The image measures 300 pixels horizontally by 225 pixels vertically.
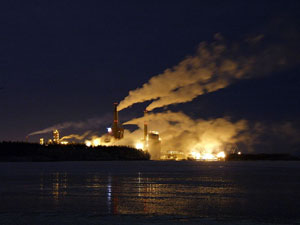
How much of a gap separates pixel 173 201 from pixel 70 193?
863cm

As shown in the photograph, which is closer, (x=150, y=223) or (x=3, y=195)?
(x=150, y=223)

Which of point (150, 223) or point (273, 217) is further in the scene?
point (273, 217)

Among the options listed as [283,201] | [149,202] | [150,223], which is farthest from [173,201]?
[150,223]

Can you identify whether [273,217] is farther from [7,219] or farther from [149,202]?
[7,219]

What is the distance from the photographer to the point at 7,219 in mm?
20172

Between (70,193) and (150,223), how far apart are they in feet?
47.0

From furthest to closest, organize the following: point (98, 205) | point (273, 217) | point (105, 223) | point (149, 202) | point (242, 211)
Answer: point (149, 202)
point (98, 205)
point (242, 211)
point (273, 217)
point (105, 223)

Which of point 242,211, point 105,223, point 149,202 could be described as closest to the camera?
point 105,223

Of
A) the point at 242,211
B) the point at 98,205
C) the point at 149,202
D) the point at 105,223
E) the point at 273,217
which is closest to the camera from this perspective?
the point at 105,223

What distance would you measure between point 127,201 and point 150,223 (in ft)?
27.1

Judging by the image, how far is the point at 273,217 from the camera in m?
21.2

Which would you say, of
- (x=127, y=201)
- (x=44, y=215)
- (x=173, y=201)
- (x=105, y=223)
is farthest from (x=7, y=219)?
(x=173, y=201)

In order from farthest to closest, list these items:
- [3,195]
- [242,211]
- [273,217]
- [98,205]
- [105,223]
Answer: [3,195] → [98,205] → [242,211] → [273,217] → [105,223]

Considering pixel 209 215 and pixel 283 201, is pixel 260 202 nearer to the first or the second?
pixel 283 201
